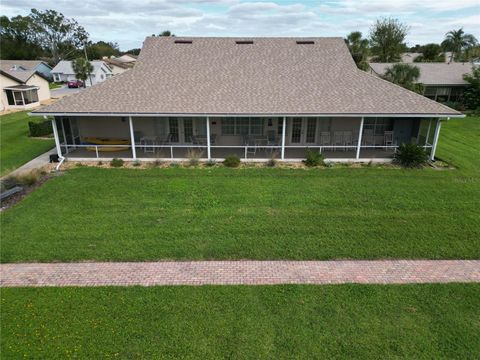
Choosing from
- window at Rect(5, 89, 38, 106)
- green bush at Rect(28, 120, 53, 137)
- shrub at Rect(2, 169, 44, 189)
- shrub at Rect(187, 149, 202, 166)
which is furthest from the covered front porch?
window at Rect(5, 89, 38, 106)

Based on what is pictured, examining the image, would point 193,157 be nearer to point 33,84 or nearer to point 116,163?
point 116,163

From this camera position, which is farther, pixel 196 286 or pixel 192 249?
pixel 192 249

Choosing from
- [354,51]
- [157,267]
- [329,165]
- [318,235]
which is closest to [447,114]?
[329,165]

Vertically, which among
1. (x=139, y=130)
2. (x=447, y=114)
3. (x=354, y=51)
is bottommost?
(x=139, y=130)

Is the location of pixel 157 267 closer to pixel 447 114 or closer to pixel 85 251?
pixel 85 251

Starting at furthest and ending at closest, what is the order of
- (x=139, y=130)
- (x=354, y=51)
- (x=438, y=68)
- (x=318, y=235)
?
(x=354, y=51) < (x=438, y=68) < (x=139, y=130) < (x=318, y=235)

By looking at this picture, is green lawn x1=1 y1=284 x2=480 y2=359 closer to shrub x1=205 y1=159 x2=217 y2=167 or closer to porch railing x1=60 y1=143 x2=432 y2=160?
shrub x1=205 y1=159 x2=217 y2=167

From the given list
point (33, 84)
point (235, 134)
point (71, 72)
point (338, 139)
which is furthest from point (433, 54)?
point (71, 72)
